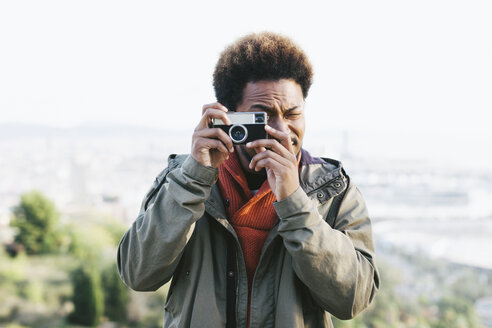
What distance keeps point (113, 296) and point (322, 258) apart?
20.2 feet

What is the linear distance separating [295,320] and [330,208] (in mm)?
405

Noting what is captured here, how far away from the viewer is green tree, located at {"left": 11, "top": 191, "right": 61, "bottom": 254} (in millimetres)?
7043

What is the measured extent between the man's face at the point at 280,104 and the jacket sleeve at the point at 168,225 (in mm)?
281

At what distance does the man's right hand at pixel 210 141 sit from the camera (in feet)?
4.49

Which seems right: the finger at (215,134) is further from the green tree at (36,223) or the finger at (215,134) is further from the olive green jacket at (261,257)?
the green tree at (36,223)

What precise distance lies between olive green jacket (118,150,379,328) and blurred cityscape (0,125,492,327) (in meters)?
7.09

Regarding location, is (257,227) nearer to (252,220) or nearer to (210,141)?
(252,220)

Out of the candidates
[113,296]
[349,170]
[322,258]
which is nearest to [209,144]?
[322,258]

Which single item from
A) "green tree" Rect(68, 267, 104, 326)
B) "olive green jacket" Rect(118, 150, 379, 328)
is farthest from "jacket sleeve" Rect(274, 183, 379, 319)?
"green tree" Rect(68, 267, 104, 326)

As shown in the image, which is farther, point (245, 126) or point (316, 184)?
point (316, 184)

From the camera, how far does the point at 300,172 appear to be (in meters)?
1.57

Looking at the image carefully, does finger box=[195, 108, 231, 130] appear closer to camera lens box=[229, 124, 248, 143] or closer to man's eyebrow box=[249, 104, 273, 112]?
camera lens box=[229, 124, 248, 143]

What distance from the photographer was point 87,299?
6195 millimetres

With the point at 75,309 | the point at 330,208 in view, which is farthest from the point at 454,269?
the point at 330,208
